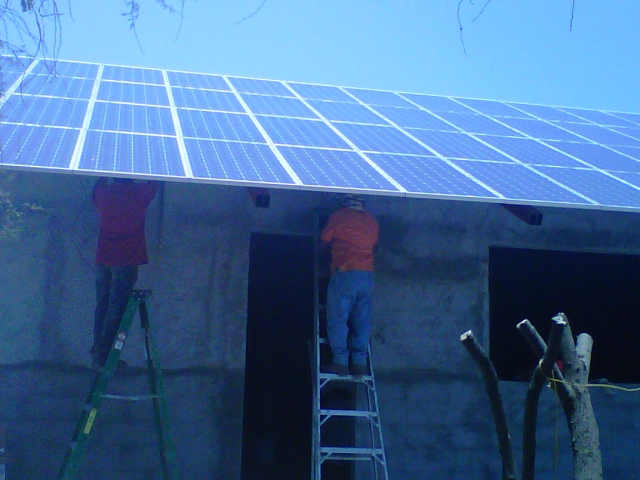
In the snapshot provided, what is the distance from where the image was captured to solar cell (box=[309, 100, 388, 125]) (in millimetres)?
8422

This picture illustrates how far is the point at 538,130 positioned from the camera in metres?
9.28

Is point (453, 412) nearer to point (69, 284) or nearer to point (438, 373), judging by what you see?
point (438, 373)

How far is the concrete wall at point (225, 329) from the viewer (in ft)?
22.4

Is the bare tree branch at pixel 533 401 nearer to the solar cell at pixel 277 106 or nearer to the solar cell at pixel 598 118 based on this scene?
the solar cell at pixel 277 106

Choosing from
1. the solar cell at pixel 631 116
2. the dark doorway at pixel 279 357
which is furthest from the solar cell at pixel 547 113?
the dark doorway at pixel 279 357

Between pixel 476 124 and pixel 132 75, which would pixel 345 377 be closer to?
pixel 476 124

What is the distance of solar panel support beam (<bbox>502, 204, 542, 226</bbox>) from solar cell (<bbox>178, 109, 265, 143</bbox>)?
2531 mm

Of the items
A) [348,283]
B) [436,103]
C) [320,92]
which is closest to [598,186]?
[348,283]

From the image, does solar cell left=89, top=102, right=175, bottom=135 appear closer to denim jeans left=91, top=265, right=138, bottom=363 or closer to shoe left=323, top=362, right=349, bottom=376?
denim jeans left=91, top=265, right=138, bottom=363

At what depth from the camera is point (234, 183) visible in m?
5.31

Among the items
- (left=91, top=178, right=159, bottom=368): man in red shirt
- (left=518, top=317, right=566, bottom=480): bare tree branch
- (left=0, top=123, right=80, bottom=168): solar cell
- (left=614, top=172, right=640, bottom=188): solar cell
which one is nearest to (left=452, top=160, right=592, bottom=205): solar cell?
(left=614, top=172, right=640, bottom=188): solar cell

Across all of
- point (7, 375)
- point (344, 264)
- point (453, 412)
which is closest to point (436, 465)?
point (453, 412)

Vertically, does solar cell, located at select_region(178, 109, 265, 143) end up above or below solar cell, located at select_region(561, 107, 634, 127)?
below

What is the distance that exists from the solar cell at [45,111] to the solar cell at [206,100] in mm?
1197
